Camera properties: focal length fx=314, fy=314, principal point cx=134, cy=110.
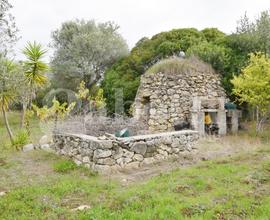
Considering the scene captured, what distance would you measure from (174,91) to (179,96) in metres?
0.34

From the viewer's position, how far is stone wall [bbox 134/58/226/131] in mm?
14828

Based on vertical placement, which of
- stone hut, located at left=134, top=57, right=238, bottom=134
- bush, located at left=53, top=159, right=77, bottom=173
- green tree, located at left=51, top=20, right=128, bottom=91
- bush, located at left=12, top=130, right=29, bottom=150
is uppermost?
green tree, located at left=51, top=20, right=128, bottom=91

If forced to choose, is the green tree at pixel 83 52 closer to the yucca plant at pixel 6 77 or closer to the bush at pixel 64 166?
the yucca plant at pixel 6 77

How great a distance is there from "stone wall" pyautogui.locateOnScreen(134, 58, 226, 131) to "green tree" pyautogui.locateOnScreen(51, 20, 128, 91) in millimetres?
12312

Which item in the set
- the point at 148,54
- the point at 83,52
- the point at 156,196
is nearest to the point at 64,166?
→ the point at 156,196

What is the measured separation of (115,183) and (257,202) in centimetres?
284

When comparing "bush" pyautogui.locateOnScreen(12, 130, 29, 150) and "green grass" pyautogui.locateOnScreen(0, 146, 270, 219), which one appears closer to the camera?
"green grass" pyautogui.locateOnScreen(0, 146, 270, 219)

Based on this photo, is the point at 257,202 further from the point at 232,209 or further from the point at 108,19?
the point at 108,19

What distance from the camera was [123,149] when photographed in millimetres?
8047

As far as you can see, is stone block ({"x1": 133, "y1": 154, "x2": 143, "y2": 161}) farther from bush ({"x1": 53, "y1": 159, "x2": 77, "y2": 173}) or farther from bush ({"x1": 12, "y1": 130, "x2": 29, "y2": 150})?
bush ({"x1": 12, "y1": 130, "x2": 29, "y2": 150})

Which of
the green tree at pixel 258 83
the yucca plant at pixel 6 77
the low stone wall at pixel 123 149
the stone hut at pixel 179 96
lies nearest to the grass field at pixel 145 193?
the low stone wall at pixel 123 149

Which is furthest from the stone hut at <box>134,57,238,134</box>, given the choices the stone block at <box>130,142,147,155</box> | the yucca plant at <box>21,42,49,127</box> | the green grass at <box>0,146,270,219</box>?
the green grass at <box>0,146,270,219</box>

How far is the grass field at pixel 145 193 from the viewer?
16.2 feet

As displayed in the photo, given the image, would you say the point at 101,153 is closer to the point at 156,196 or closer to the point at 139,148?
the point at 139,148
